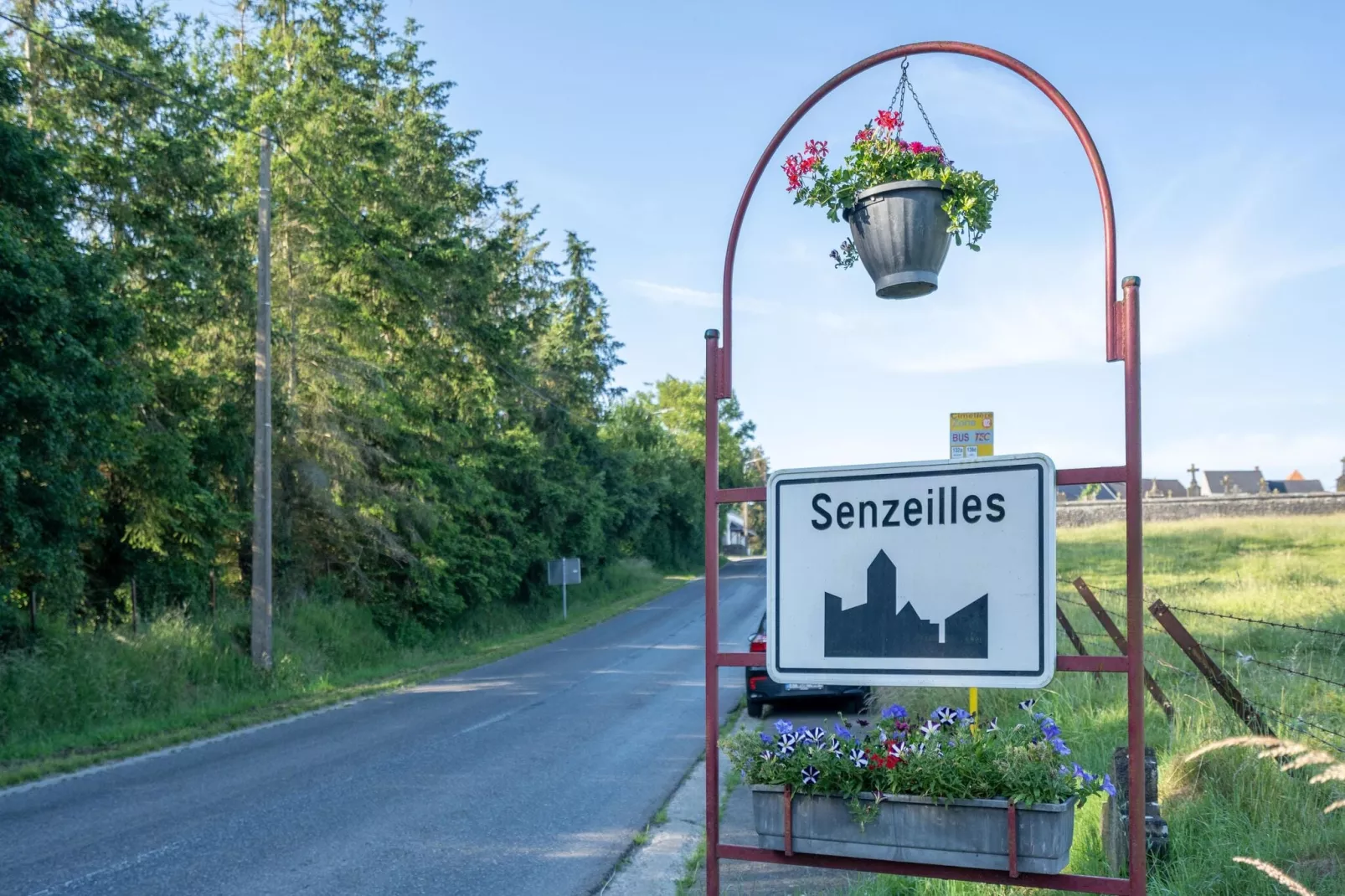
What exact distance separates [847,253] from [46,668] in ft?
41.6

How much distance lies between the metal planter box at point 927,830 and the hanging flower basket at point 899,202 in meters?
1.75

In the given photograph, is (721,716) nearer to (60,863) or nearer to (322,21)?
(60,863)

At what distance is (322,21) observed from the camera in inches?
1012

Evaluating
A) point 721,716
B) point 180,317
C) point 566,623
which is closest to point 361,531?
point 180,317

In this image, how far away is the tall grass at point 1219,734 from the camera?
4.90m

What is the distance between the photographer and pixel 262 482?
1598cm

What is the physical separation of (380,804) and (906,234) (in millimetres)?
6960

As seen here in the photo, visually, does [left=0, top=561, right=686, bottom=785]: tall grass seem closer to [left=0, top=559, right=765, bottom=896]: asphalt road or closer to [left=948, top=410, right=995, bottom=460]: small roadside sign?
[left=0, top=559, right=765, bottom=896]: asphalt road

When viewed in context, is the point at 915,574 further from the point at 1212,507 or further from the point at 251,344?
the point at 1212,507

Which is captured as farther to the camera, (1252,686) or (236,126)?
(236,126)

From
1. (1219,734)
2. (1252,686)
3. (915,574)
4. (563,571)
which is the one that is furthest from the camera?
(563,571)

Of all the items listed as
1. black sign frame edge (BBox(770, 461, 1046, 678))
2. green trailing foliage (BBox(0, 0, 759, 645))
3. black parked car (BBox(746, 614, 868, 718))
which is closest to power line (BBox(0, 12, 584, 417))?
Result: green trailing foliage (BBox(0, 0, 759, 645))

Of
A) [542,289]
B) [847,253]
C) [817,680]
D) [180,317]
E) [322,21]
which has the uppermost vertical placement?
[322,21]

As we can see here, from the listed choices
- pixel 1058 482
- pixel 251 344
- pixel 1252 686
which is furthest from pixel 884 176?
pixel 251 344
